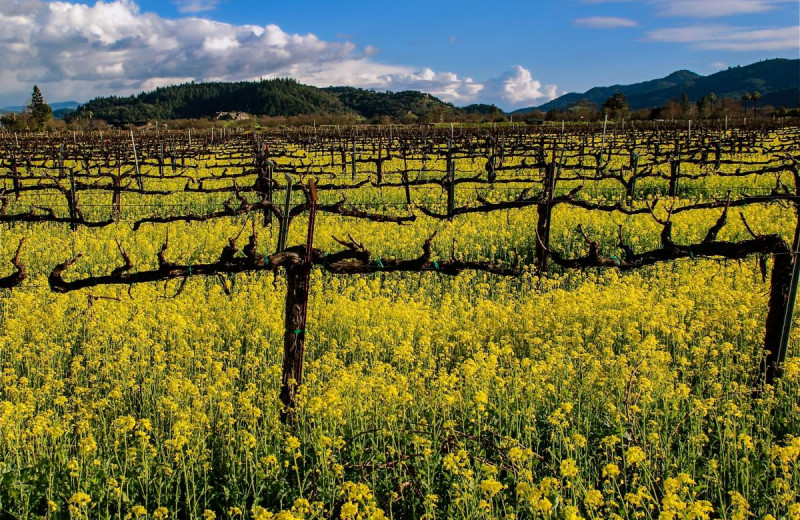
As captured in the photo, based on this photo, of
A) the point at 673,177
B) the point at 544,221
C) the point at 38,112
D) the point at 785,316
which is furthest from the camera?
the point at 38,112

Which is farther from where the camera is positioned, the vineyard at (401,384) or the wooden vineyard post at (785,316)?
the wooden vineyard post at (785,316)

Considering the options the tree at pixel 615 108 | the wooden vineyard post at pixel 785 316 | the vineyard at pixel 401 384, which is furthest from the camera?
the tree at pixel 615 108

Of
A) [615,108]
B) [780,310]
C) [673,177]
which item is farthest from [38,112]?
[780,310]

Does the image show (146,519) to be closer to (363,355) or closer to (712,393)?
(363,355)

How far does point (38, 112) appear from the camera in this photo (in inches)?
3664

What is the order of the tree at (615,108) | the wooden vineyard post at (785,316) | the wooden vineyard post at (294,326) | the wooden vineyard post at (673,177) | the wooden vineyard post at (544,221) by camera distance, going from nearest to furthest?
1. the wooden vineyard post at (294,326)
2. the wooden vineyard post at (785,316)
3. the wooden vineyard post at (544,221)
4. the wooden vineyard post at (673,177)
5. the tree at (615,108)

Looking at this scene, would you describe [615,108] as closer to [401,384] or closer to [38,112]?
[38,112]

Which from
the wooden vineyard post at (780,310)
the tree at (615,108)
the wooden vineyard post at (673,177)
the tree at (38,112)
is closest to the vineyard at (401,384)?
the wooden vineyard post at (780,310)

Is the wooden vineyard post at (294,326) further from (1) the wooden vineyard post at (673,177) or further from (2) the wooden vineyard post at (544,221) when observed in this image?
(1) the wooden vineyard post at (673,177)

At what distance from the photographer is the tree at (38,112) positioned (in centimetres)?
9144

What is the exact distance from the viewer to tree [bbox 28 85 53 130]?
300ft

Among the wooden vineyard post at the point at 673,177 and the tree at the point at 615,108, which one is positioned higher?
the tree at the point at 615,108

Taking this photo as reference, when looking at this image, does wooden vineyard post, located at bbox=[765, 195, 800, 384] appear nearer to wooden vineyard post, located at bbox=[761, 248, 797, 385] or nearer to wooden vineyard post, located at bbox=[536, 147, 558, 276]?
wooden vineyard post, located at bbox=[761, 248, 797, 385]

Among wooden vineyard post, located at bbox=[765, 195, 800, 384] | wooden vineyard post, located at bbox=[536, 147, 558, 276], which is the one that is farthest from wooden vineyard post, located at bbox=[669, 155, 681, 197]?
wooden vineyard post, located at bbox=[765, 195, 800, 384]
